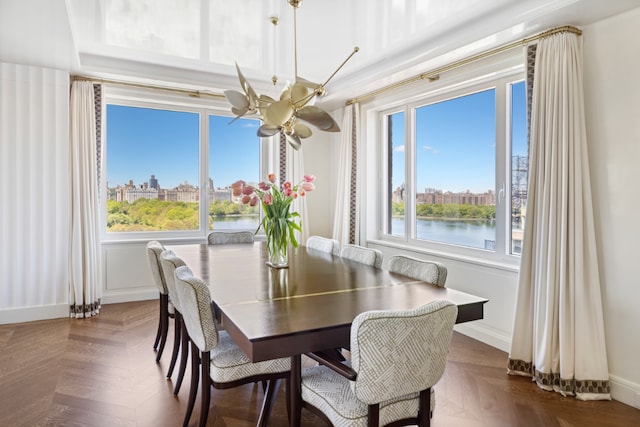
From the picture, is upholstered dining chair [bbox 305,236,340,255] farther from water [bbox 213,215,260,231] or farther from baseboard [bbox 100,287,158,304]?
baseboard [bbox 100,287,158,304]

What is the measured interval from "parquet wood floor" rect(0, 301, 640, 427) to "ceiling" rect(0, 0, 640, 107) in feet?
8.12

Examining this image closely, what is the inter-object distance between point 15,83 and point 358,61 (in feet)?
11.1

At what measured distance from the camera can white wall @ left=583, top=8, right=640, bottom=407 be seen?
250cm

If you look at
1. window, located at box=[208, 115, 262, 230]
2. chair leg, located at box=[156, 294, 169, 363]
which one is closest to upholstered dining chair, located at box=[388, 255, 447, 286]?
chair leg, located at box=[156, 294, 169, 363]

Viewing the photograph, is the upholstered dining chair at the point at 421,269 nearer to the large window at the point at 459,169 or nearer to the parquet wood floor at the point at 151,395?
the parquet wood floor at the point at 151,395

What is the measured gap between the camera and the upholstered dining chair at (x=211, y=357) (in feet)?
6.16

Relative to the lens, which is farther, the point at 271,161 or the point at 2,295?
the point at 271,161

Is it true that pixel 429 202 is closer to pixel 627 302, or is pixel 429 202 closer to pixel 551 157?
pixel 551 157

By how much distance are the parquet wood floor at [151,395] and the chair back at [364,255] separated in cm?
94

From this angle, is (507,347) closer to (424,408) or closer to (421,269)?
(421,269)

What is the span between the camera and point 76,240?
421 cm

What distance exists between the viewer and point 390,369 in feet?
4.75

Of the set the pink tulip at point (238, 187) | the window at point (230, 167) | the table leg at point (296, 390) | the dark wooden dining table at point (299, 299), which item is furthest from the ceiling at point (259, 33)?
the table leg at point (296, 390)

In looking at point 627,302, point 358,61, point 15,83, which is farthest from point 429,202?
point 15,83
